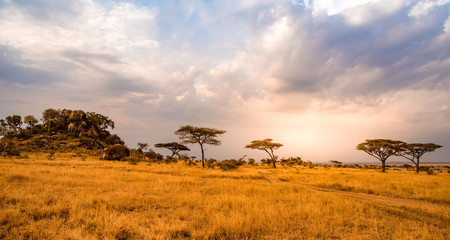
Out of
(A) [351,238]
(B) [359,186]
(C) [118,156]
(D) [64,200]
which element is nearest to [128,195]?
(D) [64,200]

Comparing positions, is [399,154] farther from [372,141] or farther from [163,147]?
[163,147]

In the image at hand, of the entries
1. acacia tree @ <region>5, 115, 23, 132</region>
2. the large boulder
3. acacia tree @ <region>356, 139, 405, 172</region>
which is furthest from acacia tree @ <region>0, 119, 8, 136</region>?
acacia tree @ <region>356, 139, 405, 172</region>

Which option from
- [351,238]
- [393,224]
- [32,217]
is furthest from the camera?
[393,224]

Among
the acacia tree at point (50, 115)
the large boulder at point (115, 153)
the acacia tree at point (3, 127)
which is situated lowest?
the large boulder at point (115, 153)

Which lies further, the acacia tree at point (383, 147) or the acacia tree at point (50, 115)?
the acacia tree at point (50, 115)

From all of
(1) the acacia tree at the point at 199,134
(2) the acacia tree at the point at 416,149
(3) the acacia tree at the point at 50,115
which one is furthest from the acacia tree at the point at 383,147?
(3) the acacia tree at the point at 50,115

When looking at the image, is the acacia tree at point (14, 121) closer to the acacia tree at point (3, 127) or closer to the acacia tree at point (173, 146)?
the acacia tree at point (3, 127)

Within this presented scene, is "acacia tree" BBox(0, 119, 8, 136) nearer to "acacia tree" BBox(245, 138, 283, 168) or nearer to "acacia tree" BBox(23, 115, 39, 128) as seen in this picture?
"acacia tree" BBox(23, 115, 39, 128)

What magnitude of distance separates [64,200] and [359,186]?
18.6 m

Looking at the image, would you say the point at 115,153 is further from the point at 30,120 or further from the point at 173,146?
the point at 30,120

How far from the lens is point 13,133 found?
51.8m

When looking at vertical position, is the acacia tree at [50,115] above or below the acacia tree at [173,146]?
above

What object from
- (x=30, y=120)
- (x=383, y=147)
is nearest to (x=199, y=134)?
(x=383, y=147)

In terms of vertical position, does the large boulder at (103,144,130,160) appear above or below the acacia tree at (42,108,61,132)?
below
